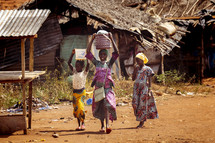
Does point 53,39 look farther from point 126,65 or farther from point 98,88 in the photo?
point 98,88

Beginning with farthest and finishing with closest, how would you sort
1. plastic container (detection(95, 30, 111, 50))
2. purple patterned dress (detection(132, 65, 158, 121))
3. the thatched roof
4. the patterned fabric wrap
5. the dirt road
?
1. the thatched roof
2. purple patterned dress (detection(132, 65, 158, 121))
3. the patterned fabric wrap
4. plastic container (detection(95, 30, 111, 50))
5. the dirt road

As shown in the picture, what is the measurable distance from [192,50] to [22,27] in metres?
12.9

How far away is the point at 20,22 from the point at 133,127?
3006mm

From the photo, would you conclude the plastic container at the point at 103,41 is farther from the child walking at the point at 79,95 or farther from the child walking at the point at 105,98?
the child walking at the point at 79,95

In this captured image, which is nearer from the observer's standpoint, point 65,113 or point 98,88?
point 98,88

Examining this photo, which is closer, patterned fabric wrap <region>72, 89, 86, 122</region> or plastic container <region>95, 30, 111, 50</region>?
plastic container <region>95, 30, 111, 50</region>

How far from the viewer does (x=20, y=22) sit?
19.5ft

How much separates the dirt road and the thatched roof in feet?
12.5

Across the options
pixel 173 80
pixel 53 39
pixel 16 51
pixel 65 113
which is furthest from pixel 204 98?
pixel 16 51

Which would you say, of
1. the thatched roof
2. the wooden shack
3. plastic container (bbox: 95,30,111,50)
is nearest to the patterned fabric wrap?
the wooden shack

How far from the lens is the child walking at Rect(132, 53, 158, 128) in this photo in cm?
636

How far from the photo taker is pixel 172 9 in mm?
17656

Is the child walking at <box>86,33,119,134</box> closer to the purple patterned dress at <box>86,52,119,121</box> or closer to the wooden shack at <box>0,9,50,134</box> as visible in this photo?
the purple patterned dress at <box>86,52,119,121</box>

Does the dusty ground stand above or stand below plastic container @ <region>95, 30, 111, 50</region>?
below
